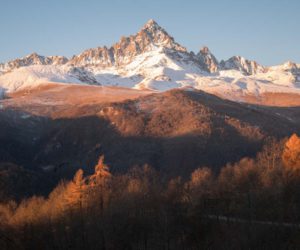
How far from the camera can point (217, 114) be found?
6053 inches

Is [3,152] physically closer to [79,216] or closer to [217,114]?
[217,114]

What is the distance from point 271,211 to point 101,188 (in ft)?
54.6

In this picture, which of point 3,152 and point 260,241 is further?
point 3,152

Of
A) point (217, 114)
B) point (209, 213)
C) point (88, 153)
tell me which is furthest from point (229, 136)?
point (209, 213)

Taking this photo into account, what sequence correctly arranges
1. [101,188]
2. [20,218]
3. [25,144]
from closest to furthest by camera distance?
1. [20,218]
2. [101,188]
3. [25,144]

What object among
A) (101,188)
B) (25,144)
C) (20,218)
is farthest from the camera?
(25,144)

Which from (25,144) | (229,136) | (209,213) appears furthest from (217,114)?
(209,213)

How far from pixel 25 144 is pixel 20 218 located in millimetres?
106656

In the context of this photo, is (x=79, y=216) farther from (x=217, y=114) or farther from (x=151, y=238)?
(x=217, y=114)

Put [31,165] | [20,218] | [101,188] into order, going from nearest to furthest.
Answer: [20,218], [101,188], [31,165]

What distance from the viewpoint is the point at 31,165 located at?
12619 centimetres

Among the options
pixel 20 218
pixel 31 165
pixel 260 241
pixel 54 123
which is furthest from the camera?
pixel 54 123

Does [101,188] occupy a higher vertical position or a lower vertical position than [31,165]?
higher

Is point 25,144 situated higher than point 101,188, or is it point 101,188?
point 101,188
